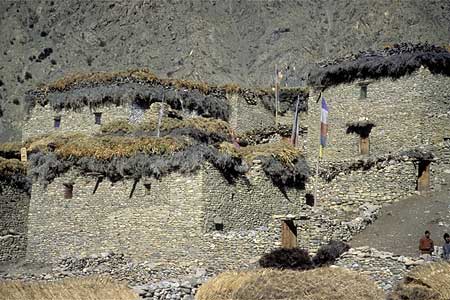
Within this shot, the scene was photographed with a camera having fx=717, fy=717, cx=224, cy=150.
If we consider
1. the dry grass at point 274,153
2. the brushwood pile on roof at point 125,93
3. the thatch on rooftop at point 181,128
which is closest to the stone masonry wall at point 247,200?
the dry grass at point 274,153

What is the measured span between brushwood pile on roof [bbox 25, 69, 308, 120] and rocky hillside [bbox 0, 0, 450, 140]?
23979 mm

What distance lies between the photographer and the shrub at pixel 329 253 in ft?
57.3

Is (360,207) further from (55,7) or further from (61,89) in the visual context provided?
(55,7)

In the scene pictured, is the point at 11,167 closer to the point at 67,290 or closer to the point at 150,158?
the point at 150,158

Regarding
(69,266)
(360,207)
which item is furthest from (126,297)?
(360,207)

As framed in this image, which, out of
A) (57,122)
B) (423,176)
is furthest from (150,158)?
(423,176)

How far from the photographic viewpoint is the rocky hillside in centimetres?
5634

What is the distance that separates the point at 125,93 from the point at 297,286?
1656cm

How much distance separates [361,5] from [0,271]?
4370cm

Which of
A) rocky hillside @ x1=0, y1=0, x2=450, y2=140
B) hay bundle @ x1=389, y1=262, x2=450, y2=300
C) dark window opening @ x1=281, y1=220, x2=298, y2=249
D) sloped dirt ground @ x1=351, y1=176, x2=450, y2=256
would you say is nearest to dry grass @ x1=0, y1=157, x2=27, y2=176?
dark window opening @ x1=281, y1=220, x2=298, y2=249

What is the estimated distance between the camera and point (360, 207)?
2186 centimetres

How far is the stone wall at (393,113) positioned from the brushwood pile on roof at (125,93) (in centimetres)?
511

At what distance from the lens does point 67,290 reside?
12734 millimetres

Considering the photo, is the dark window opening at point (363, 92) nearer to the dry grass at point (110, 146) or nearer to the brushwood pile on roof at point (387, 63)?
the brushwood pile on roof at point (387, 63)
